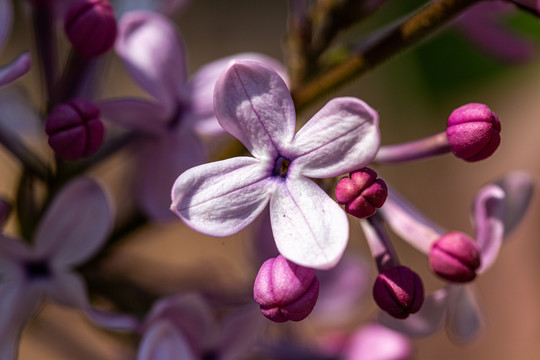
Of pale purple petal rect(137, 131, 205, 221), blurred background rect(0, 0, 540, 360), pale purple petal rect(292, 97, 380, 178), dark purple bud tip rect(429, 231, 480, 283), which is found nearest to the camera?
pale purple petal rect(292, 97, 380, 178)

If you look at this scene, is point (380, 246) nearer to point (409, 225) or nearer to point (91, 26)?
point (409, 225)

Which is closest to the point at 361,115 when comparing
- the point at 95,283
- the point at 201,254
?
the point at 95,283

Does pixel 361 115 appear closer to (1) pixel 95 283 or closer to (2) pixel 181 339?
(2) pixel 181 339

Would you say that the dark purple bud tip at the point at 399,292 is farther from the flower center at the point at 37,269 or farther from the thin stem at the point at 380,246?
the flower center at the point at 37,269

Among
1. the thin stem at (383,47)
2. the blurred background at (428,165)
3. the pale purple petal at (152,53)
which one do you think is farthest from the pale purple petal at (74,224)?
the blurred background at (428,165)

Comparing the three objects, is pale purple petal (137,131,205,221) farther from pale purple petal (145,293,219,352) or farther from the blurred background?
the blurred background

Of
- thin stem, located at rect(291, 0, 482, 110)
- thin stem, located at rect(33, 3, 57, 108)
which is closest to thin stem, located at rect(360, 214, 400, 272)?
thin stem, located at rect(291, 0, 482, 110)
